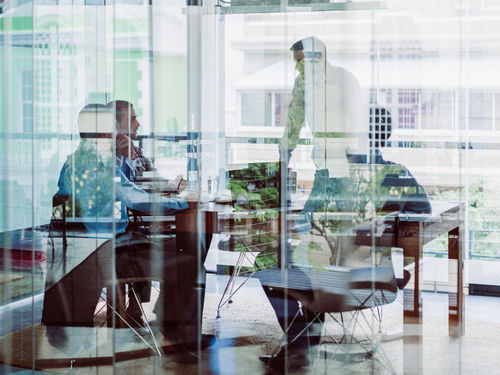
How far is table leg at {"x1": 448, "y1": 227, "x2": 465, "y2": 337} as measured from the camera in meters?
2.05

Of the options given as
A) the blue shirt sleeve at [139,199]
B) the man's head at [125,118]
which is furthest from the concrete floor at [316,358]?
the man's head at [125,118]

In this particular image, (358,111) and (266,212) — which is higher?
(358,111)

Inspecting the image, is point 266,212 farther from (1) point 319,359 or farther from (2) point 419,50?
→ (2) point 419,50

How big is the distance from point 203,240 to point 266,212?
0.28 metres

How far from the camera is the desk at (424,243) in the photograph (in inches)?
80.4

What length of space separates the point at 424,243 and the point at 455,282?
0.15 meters

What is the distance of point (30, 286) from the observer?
8.82 ft

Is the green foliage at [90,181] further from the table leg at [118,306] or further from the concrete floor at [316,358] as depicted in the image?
the concrete floor at [316,358]

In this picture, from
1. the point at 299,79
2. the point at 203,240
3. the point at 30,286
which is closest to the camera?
the point at 299,79

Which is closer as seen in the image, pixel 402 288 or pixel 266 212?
pixel 402 288

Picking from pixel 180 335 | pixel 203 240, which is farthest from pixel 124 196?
pixel 180 335

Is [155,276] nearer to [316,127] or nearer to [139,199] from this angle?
[139,199]

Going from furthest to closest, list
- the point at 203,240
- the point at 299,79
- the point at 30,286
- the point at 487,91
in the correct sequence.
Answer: the point at 30,286 < the point at 203,240 < the point at 299,79 < the point at 487,91

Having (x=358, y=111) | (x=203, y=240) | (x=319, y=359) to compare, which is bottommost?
(x=319, y=359)
